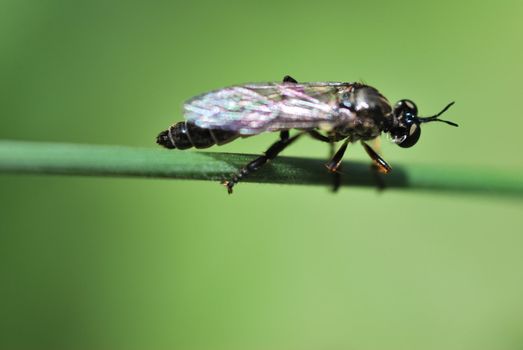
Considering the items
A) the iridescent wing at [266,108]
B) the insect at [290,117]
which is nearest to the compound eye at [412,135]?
the insect at [290,117]

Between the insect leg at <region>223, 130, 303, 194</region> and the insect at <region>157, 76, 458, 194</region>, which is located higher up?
the insect at <region>157, 76, 458, 194</region>

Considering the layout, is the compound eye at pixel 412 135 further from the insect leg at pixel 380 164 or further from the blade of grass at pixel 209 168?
the blade of grass at pixel 209 168

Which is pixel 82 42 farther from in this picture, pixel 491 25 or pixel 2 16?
pixel 491 25

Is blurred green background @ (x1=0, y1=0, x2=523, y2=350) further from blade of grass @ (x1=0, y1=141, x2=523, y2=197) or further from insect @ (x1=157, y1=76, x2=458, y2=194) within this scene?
blade of grass @ (x1=0, y1=141, x2=523, y2=197)

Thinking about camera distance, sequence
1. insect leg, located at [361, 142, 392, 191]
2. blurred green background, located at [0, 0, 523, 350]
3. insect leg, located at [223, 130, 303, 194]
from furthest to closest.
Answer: blurred green background, located at [0, 0, 523, 350] → insect leg, located at [361, 142, 392, 191] → insect leg, located at [223, 130, 303, 194]

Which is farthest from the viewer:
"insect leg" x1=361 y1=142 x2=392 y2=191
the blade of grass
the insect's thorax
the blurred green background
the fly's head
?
the blurred green background

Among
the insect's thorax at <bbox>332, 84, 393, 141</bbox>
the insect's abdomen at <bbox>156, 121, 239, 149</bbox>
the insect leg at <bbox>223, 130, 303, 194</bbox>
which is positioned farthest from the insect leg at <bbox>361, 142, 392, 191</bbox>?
the insect's abdomen at <bbox>156, 121, 239, 149</bbox>

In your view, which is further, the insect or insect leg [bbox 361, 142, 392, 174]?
insect leg [bbox 361, 142, 392, 174]
